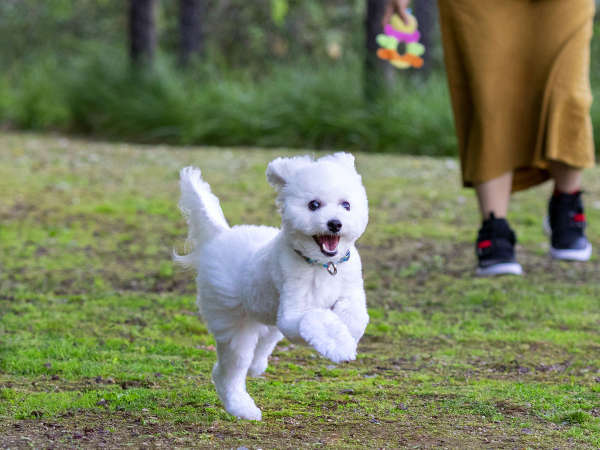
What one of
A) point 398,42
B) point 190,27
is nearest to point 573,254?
point 398,42

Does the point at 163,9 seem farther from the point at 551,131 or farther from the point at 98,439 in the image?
the point at 98,439

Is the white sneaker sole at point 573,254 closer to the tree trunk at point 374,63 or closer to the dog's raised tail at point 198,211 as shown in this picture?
the dog's raised tail at point 198,211

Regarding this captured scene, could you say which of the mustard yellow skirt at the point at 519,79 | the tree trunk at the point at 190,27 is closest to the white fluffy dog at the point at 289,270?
the mustard yellow skirt at the point at 519,79

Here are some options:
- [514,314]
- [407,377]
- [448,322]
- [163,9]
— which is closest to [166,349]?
[407,377]

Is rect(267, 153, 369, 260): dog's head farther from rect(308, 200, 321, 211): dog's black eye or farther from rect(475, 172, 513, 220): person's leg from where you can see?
rect(475, 172, 513, 220): person's leg

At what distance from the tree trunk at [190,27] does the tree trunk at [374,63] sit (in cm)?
519

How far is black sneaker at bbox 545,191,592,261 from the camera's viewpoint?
4.86 m

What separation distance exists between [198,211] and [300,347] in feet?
3.99

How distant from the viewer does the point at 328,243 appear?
8.10 ft

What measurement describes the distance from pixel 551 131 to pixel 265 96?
28.1ft

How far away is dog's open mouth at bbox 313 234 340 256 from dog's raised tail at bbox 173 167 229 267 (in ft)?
2.03

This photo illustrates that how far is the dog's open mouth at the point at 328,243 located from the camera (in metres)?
2.46

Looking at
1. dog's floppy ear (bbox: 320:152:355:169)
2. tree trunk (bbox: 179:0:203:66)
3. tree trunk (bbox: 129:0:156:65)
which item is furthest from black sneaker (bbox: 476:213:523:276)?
tree trunk (bbox: 179:0:203:66)

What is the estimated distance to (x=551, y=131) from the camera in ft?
15.4
